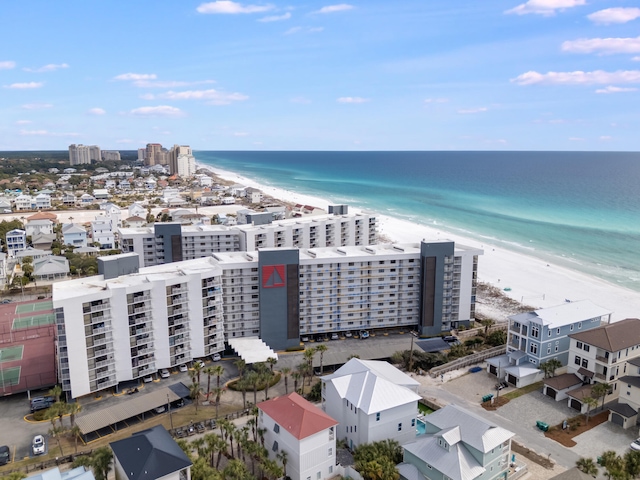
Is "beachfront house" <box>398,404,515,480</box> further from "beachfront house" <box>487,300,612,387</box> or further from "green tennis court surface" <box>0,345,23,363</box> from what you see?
"green tennis court surface" <box>0,345,23,363</box>

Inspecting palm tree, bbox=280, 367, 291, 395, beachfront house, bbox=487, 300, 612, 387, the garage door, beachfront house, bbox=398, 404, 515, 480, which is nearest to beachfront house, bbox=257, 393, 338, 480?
beachfront house, bbox=398, 404, 515, 480

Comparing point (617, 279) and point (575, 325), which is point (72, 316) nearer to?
point (575, 325)

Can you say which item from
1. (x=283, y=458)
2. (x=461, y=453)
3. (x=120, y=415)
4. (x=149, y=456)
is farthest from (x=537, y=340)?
(x=120, y=415)

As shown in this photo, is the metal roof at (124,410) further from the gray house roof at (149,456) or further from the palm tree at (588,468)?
the palm tree at (588,468)

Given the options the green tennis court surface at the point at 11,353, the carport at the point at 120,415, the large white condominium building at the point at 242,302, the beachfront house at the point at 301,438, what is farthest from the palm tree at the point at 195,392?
the green tennis court surface at the point at 11,353

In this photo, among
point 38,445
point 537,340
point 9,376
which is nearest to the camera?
point 38,445

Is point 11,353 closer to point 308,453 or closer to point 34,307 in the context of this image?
point 34,307

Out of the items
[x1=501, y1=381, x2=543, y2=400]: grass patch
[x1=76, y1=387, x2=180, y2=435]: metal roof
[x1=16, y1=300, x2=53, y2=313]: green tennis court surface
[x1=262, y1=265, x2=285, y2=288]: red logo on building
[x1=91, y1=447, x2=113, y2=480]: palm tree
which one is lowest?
[x1=501, y1=381, x2=543, y2=400]: grass patch
